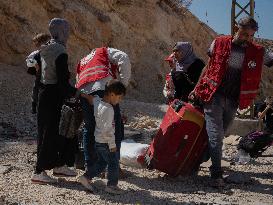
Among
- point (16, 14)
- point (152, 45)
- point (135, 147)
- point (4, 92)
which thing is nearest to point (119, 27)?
point (152, 45)

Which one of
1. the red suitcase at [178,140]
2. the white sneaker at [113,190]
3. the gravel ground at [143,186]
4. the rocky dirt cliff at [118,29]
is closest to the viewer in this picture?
the gravel ground at [143,186]

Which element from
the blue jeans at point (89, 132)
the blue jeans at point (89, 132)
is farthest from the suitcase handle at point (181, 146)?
the blue jeans at point (89, 132)

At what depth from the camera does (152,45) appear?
19.2 m

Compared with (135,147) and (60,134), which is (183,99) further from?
(60,134)

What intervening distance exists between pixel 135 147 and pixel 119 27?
41.3 ft

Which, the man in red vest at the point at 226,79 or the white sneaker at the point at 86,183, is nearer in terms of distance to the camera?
the white sneaker at the point at 86,183

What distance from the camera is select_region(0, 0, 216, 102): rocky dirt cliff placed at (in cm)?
1355

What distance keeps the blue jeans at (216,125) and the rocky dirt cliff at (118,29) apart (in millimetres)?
9273

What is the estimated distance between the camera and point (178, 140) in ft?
16.8

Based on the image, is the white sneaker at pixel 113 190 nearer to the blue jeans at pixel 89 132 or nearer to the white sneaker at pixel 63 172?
the blue jeans at pixel 89 132

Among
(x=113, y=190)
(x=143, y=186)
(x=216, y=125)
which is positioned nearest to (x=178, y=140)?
(x=216, y=125)

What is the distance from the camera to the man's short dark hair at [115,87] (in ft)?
14.1

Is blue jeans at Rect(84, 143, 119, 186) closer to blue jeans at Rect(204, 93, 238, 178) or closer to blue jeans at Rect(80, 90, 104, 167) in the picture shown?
blue jeans at Rect(80, 90, 104, 167)

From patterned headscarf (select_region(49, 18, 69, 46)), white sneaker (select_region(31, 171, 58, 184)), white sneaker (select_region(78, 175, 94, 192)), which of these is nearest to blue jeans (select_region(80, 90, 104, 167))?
white sneaker (select_region(78, 175, 94, 192))
